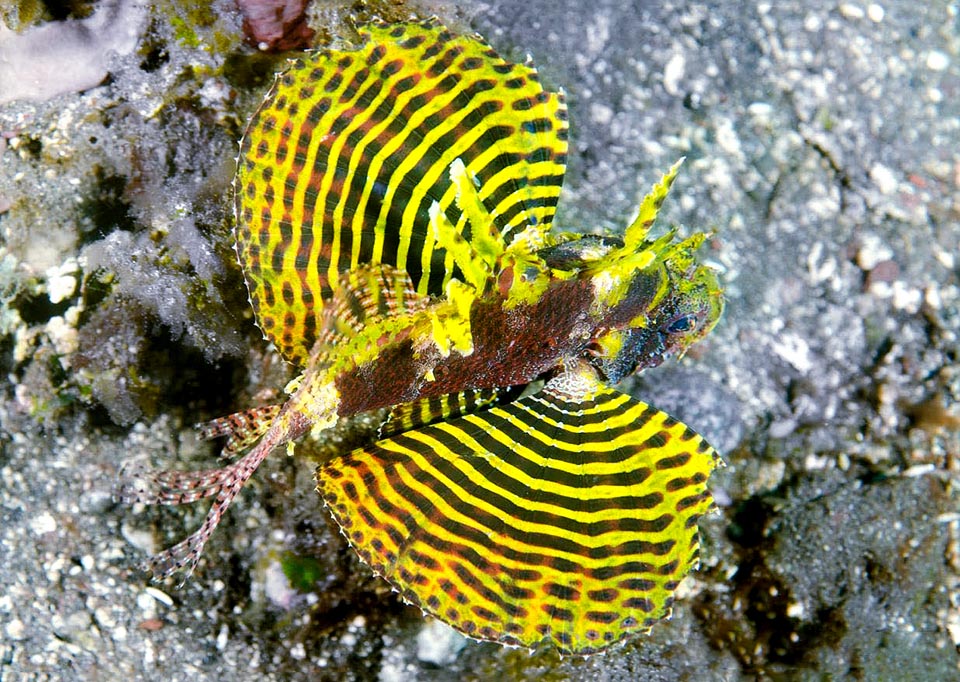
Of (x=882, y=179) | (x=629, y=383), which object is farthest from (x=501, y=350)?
(x=882, y=179)

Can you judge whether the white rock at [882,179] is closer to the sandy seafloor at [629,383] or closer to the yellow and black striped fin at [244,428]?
the sandy seafloor at [629,383]

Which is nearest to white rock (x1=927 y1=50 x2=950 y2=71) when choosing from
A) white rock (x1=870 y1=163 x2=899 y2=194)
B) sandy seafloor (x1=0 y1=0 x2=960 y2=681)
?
sandy seafloor (x1=0 y1=0 x2=960 y2=681)

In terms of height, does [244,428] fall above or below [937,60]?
below

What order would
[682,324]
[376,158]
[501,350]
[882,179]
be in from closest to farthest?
[501,350] → [376,158] → [682,324] → [882,179]

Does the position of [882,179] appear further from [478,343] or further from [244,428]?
[244,428]

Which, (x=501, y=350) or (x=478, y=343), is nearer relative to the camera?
(x=478, y=343)

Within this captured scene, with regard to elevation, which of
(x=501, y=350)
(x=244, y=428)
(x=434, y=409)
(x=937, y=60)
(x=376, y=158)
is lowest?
(x=434, y=409)

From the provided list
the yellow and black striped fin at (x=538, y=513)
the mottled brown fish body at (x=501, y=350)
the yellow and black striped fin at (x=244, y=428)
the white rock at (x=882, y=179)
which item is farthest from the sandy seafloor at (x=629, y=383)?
the mottled brown fish body at (x=501, y=350)
